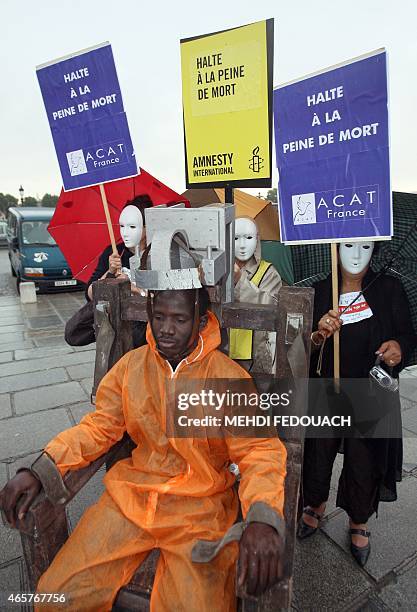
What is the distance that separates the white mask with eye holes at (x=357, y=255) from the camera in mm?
2105

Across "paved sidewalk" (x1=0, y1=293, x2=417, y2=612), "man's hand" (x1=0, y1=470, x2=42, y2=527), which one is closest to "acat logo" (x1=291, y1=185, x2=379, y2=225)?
"man's hand" (x1=0, y1=470, x2=42, y2=527)

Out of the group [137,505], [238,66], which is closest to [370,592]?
[137,505]

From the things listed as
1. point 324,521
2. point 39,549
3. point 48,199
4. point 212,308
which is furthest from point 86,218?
point 48,199

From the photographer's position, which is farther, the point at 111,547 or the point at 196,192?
the point at 196,192

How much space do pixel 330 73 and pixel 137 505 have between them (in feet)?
6.75

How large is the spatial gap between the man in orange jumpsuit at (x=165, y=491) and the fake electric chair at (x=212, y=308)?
0.06m

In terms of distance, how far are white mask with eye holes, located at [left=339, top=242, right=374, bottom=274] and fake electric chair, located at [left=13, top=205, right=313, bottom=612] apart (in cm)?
55

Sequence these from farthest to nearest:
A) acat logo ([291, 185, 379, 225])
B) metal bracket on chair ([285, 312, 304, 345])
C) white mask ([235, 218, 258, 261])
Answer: white mask ([235, 218, 258, 261]) → acat logo ([291, 185, 379, 225]) → metal bracket on chair ([285, 312, 304, 345])

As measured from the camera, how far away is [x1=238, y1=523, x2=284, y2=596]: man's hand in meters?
1.26

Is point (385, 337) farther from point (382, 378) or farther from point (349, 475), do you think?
point (349, 475)

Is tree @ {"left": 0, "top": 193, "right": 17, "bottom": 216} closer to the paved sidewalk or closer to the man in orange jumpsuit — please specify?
the paved sidewalk

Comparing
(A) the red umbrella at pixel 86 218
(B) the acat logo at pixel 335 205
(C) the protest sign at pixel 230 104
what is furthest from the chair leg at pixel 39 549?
(A) the red umbrella at pixel 86 218

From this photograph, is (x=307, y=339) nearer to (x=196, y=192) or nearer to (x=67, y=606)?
(x=67, y=606)

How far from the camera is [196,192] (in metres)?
3.26
